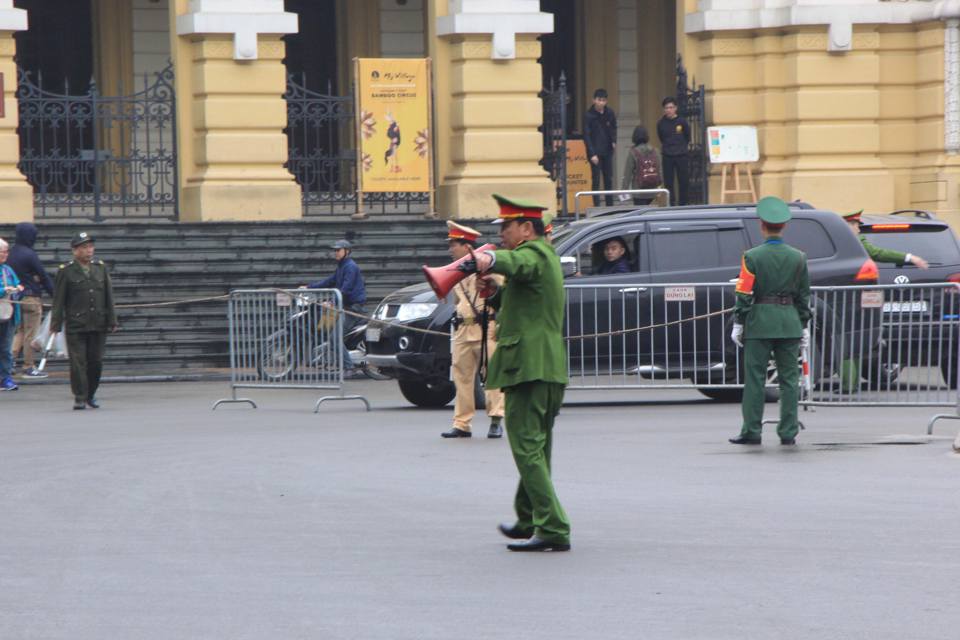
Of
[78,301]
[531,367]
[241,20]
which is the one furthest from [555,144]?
[531,367]

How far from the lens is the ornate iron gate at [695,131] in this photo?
85.1 ft

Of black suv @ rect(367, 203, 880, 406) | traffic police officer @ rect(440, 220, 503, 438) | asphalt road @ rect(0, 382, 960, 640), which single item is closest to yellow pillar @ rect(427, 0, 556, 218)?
black suv @ rect(367, 203, 880, 406)

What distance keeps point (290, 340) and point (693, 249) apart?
3825mm

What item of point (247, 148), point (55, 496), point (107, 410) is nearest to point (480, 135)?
point (247, 148)

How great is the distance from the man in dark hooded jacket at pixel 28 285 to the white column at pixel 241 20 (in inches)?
191

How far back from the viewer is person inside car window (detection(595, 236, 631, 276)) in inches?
648

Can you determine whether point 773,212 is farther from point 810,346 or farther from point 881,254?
point 881,254

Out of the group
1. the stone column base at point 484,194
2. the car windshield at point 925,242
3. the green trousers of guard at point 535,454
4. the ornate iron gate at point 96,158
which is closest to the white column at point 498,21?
the stone column base at point 484,194

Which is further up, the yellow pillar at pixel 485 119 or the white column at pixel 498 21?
the white column at pixel 498 21

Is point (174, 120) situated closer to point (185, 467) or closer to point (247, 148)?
point (247, 148)

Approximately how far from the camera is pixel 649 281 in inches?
647

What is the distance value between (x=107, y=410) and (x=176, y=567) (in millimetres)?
8502

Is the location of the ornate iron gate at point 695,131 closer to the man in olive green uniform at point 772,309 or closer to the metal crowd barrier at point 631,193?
the metal crowd barrier at point 631,193

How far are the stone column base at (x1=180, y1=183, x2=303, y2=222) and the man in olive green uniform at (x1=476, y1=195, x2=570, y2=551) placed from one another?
48.7 ft
